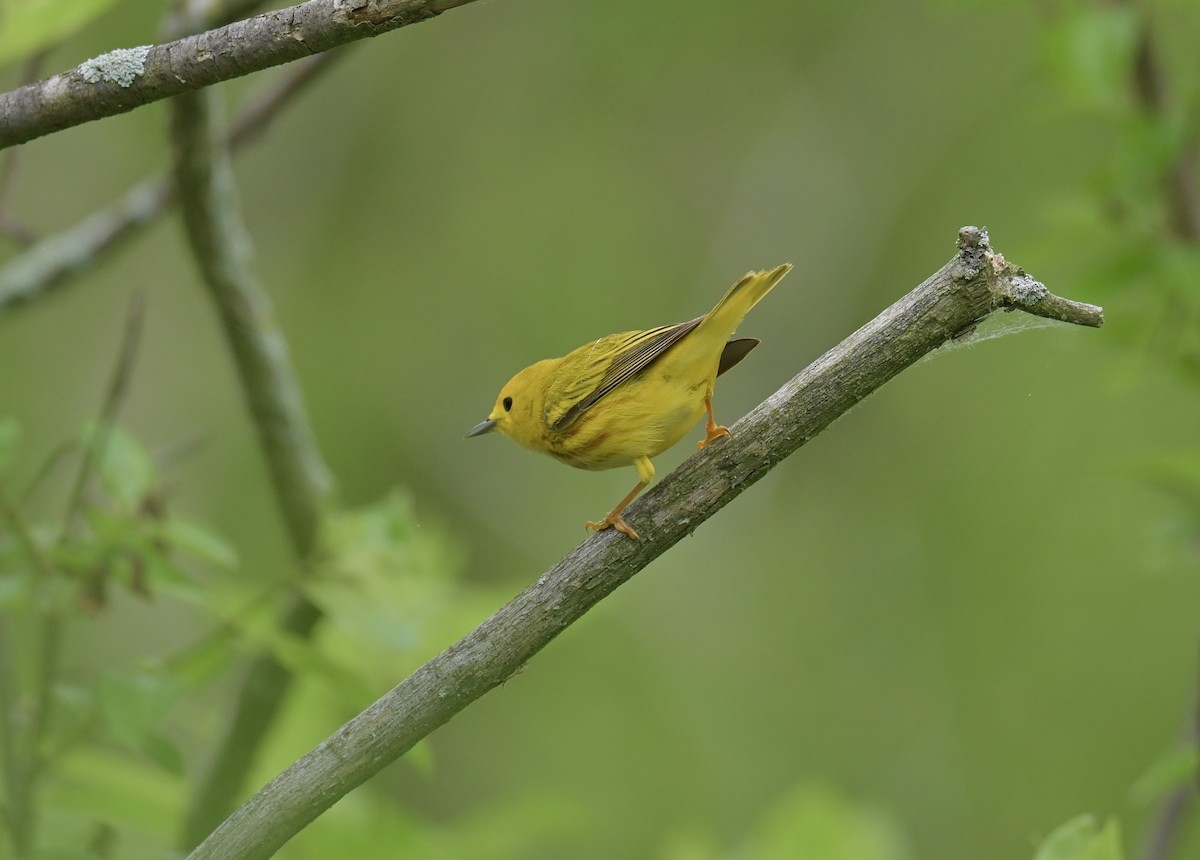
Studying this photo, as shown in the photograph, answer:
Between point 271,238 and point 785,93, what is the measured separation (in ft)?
13.3

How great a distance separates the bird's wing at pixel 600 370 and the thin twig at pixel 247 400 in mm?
729

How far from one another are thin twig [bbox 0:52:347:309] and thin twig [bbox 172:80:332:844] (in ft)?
3.10

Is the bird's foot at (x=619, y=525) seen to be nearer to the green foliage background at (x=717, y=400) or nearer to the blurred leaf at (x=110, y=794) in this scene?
the blurred leaf at (x=110, y=794)

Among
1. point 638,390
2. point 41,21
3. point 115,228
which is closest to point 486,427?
point 638,390

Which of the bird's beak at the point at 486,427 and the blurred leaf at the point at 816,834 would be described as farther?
the blurred leaf at the point at 816,834

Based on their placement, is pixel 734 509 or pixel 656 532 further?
pixel 734 509

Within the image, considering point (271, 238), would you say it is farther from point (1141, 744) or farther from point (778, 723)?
point (1141, 744)

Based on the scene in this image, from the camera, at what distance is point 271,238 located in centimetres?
862

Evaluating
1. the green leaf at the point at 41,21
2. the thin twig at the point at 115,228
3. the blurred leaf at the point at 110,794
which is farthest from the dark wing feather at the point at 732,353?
the thin twig at the point at 115,228

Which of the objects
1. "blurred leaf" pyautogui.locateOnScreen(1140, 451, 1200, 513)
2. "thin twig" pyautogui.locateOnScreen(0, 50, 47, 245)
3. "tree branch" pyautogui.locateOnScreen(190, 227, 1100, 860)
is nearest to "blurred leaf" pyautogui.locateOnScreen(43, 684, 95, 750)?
"tree branch" pyautogui.locateOnScreen(190, 227, 1100, 860)

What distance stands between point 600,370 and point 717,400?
14.3ft

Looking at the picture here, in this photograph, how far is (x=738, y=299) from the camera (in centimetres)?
248

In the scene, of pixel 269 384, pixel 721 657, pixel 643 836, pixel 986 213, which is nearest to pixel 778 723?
pixel 721 657

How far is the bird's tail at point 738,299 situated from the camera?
A: 2395 millimetres
